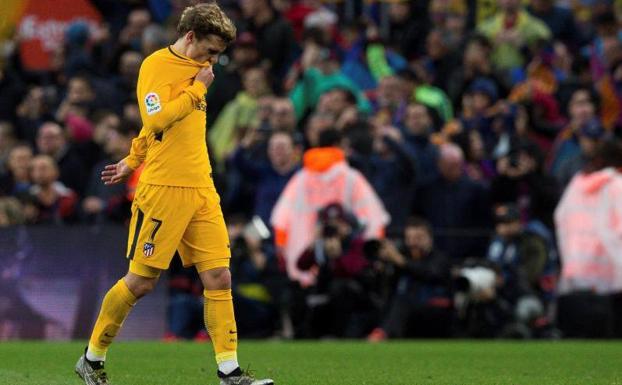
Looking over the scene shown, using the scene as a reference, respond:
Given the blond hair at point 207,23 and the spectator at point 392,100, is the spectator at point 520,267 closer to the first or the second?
A: the spectator at point 392,100

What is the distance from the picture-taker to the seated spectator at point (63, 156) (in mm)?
16875

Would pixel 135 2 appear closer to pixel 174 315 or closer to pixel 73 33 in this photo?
pixel 73 33

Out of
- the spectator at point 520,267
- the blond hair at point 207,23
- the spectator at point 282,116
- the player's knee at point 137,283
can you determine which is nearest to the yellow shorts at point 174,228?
the player's knee at point 137,283

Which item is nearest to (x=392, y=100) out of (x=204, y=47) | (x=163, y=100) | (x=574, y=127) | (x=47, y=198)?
(x=574, y=127)

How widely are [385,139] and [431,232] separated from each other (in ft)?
3.61

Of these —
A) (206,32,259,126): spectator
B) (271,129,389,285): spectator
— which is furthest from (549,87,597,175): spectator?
(206,32,259,126): spectator

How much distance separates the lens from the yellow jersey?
26.7ft

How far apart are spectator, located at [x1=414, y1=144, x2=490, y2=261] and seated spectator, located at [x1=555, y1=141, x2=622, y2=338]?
996 millimetres

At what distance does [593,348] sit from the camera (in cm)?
1318

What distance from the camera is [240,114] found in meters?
17.2

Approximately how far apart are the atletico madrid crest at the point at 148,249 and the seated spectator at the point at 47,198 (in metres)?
7.53

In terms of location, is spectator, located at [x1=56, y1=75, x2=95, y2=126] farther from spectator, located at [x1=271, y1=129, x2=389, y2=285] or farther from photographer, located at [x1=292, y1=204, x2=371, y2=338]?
photographer, located at [x1=292, y1=204, x2=371, y2=338]

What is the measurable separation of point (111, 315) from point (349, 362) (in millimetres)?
3364

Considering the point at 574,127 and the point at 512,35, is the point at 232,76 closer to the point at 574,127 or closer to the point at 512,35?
the point at 512,35
